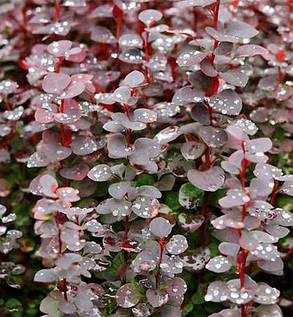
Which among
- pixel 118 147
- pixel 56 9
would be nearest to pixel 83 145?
pixel 118 147

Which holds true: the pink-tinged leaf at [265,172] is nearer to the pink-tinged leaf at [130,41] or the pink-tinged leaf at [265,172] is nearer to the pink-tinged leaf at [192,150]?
the pink-tinged leaf at [192,150]

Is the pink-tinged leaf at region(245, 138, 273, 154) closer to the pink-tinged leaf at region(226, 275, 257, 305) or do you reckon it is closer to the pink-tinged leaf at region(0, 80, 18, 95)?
the pink-tinged leaf at region(226, 275, 257, 305)

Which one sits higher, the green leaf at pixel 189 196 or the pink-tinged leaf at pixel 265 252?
the pink-tinged leaf at pixel 265 252

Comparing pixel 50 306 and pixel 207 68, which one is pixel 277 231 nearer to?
pixel 207 68

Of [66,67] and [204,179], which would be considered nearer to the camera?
[204,179]

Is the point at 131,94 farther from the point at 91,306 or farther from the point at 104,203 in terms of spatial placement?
the point at 91,306

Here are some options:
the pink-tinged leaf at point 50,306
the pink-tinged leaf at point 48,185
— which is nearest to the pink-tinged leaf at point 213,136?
the pink-tinged leaf at point 48,185

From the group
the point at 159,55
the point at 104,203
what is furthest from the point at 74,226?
the point at 159,55

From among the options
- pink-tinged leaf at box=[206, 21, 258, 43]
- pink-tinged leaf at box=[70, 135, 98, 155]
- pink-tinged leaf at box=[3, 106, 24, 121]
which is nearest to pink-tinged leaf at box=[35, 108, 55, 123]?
pink-tinged leaf at box=[70, 135, 98, 155]
